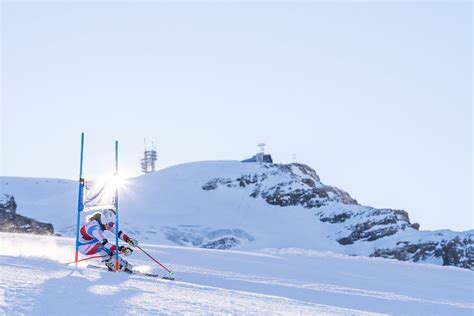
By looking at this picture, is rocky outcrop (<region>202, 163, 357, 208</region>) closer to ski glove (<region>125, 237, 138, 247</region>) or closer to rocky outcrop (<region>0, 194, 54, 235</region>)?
rocky outcrop (<region>0, 194, 54, 235</region>)

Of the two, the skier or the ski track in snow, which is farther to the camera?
the skier

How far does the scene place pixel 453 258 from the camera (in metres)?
91.6

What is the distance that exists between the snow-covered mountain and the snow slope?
193ft

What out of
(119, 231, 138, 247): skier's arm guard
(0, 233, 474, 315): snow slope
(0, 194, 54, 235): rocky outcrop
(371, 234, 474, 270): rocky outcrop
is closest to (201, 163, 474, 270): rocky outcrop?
(371, 234, 474, 270): rocky outcrop

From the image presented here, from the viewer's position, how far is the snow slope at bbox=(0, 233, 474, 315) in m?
8.52

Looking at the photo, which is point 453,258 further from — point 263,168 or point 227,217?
point 263,168

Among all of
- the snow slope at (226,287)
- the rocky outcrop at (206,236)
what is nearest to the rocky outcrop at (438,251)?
the rocky outcrop at (206,236)

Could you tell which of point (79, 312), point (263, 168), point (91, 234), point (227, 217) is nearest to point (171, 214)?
point (227, 217)

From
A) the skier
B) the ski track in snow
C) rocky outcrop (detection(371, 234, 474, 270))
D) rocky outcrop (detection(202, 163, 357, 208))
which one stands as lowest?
rocky outcrop (detection(371, 234, 474, 270))

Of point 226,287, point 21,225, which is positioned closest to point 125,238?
point 226,287

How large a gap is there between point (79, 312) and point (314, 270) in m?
14.9

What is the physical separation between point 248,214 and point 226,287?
93446mm

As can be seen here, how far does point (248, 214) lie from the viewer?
107 m

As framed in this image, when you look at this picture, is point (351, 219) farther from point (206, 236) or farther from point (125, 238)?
point (125, 238)
